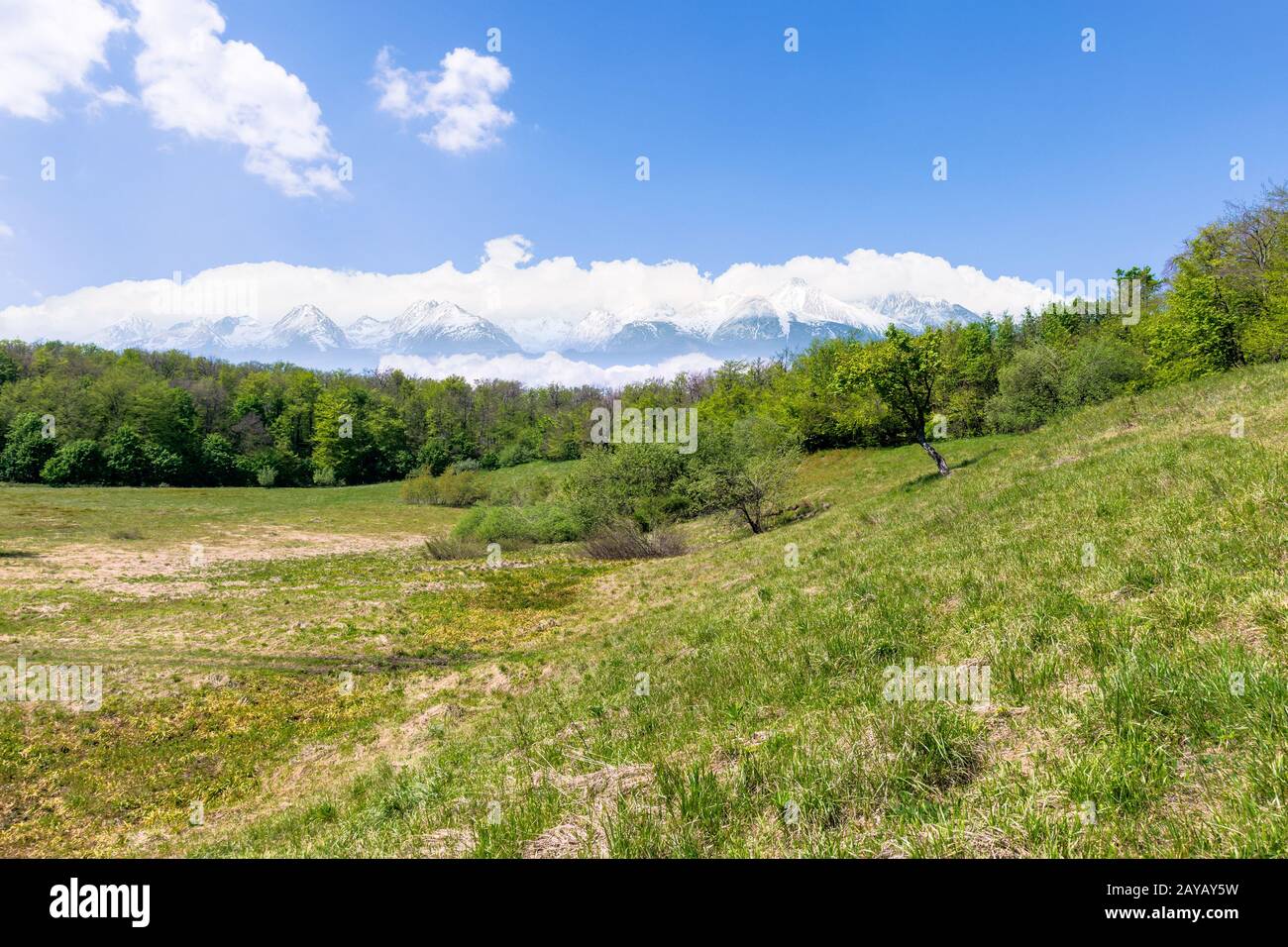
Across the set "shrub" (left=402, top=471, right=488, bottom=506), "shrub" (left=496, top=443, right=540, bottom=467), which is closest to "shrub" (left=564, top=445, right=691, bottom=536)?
"shrub" (left=402, top=471, right=488, bottom=506)

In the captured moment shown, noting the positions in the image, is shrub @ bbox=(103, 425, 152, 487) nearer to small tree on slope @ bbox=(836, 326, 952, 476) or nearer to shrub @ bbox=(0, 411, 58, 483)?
shrub @ bbox=(0, 411, 58, 483)

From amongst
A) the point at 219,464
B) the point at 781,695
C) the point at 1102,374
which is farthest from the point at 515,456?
the point at 781,695

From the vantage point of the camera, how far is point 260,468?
369 feet

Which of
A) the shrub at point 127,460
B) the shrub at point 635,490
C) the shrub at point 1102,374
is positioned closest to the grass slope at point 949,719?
the shrub at point 635,490

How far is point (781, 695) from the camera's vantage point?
7.33m

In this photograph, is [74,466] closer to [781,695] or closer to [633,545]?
[633,545]

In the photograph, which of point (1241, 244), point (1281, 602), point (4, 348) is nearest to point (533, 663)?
point (1281, 602)

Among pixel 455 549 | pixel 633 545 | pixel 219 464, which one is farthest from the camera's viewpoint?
pixel 219 464

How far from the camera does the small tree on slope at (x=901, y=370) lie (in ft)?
114

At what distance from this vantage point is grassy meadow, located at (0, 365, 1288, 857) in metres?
4.02

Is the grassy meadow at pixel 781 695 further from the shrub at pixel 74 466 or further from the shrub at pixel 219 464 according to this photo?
the shrub at pixel 219 464

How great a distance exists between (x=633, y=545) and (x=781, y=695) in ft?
115

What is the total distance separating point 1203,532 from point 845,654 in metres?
5.48
